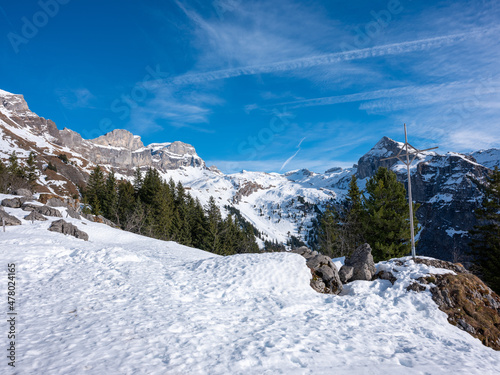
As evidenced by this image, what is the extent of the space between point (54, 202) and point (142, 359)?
3405 cm

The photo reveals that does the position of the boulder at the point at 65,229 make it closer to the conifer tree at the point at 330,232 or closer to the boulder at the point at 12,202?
the boulder at the point at 12,202

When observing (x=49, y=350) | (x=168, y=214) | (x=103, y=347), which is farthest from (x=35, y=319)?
(x=168, y=214)

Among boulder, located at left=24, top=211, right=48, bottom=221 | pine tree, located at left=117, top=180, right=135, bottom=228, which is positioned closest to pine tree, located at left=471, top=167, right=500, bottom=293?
boulder, located at left=24, top=211, right=48, bottom=221

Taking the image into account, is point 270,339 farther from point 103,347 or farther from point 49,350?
point 49,350

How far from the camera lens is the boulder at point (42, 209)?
26636mm

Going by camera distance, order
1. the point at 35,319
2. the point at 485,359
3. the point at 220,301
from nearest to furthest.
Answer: the point at 485,359, the point at 35,319, the point at 220,301

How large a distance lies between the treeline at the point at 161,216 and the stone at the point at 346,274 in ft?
109

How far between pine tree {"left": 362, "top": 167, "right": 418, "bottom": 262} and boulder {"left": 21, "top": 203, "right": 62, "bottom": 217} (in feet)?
107

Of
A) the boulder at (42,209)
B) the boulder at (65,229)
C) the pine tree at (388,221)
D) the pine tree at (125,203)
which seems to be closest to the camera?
the boulder at (65,229)

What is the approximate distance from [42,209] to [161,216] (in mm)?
21938

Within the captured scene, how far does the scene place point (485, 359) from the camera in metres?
7.22

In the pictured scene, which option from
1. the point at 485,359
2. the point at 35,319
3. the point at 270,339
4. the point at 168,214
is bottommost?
the point at 485,359

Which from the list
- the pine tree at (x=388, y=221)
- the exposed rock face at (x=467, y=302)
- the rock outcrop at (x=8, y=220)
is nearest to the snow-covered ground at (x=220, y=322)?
the exposed rock face at (x=467, y=302)

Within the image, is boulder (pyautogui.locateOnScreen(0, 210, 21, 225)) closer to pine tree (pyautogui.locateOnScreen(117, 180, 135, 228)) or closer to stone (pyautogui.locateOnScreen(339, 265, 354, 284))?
pine tree (pyautogui.locateOnScreen(117, 180, 135, 228))
